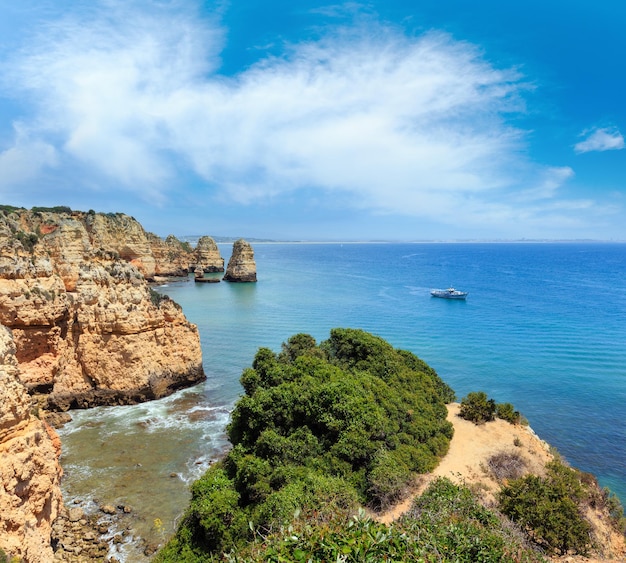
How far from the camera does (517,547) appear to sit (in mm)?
7836

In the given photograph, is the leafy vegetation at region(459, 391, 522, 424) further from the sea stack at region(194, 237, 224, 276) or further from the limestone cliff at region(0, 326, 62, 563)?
the sea stack at region(194, 237, 224, 276)

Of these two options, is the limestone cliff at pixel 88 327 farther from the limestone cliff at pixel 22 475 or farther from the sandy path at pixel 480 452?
the sandy path at pixel 480 452

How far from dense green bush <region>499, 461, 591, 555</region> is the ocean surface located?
756cm

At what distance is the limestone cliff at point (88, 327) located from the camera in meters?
18.9

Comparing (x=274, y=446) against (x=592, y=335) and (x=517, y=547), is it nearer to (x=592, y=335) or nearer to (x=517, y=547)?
(x=517, y=547)

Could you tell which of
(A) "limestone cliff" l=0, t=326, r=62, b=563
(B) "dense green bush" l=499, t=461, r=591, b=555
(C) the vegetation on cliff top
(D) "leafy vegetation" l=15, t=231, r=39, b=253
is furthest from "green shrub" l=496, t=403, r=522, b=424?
(D) "leafy vegetation" l=15, t=231, r=39, b=253

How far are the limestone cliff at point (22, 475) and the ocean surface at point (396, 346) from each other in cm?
374

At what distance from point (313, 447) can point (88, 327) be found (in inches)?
585

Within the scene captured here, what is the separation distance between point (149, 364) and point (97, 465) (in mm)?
6969

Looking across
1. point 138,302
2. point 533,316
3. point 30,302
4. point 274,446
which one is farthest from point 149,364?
point 533,316

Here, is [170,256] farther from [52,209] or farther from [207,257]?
[52,209]

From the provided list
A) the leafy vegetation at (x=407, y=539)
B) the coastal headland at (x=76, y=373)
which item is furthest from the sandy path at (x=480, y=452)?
the leafy vegetation at (x=407, y=539)

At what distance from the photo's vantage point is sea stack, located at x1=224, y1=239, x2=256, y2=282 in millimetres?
75062

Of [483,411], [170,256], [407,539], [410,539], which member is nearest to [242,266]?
[170,256]
